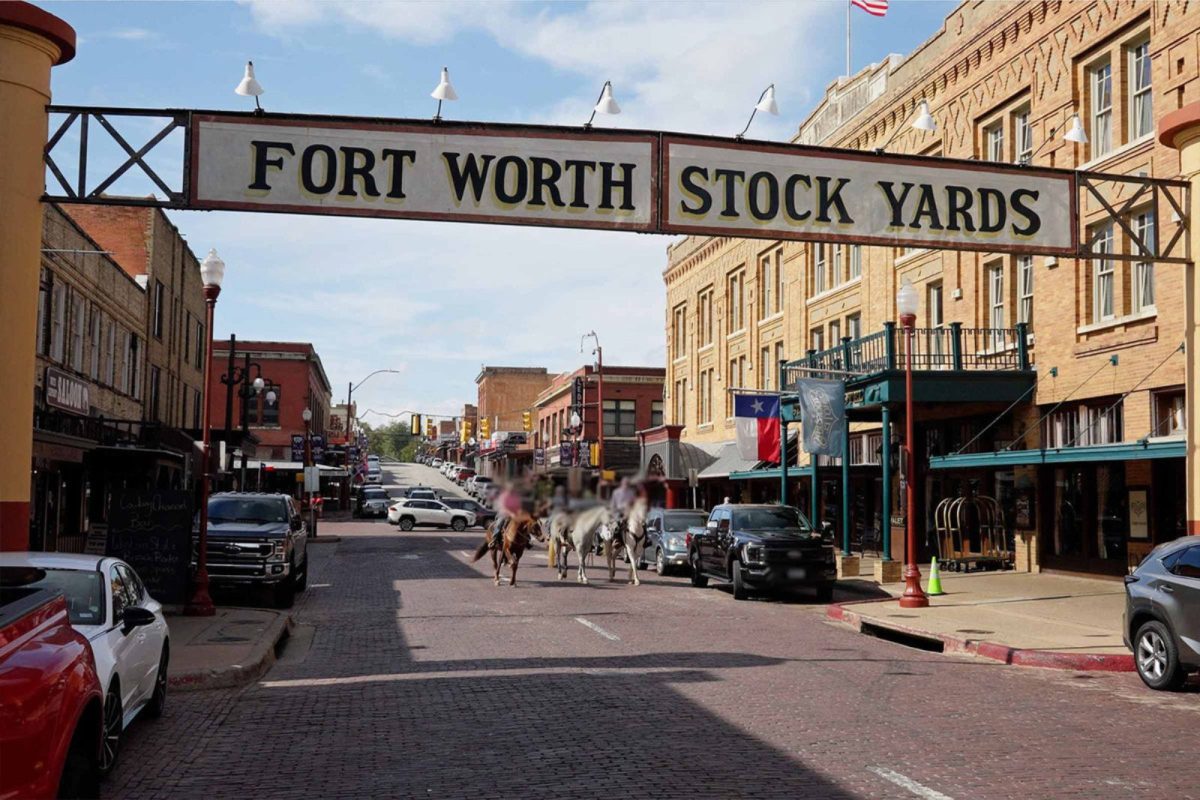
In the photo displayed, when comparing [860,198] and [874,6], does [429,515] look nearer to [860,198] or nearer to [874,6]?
[874,6]

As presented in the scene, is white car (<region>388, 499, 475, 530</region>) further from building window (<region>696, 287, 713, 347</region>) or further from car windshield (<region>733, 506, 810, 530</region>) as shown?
car windshield (<region>733, 506, 810, 530</region>)

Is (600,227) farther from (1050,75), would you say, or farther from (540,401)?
(1050,75)

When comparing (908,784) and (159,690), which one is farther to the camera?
(159,690)

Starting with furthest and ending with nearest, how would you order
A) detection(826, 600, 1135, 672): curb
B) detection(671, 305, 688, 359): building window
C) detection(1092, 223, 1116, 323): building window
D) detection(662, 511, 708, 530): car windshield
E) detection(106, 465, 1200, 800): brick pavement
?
detection(671, 305, 688, 359): building window, detection(662, 511, 708, 530): car windshield, detection(1092, 223, 1116, 323): building window, detection(826, 600, 1135, 672): curb, detection(106, 465, 1200, 800): brick pavement

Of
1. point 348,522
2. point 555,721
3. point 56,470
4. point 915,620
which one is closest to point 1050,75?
point 915,620

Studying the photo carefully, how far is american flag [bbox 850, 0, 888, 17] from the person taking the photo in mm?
28578

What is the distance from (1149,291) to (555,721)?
55.6 ft

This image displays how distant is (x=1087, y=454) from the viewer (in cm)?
2053

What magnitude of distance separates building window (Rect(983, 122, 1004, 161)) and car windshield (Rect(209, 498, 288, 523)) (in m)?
17.9

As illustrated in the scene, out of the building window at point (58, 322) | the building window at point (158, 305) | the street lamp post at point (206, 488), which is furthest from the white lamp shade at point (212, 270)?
the building window at point (158, 305)

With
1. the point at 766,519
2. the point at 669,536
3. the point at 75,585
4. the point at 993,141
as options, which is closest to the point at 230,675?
the point at 75,585

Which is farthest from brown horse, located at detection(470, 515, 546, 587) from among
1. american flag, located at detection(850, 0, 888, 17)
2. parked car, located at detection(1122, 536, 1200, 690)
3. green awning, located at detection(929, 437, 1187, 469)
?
american flag, located at detection(850, 0, 888, 17)

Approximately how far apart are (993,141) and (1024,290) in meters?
4.00

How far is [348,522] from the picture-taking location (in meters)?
60.2
